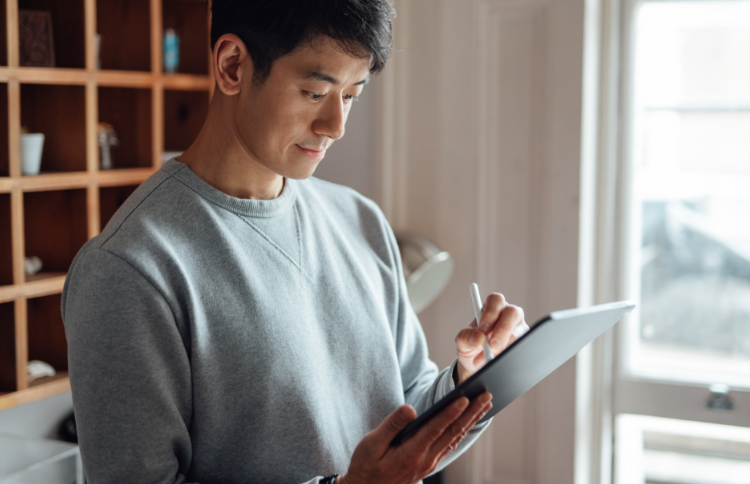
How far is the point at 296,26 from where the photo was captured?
80cm

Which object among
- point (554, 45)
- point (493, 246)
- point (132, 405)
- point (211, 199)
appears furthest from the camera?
point (493, 246)

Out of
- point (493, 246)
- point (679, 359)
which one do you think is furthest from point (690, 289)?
point (493, 246)

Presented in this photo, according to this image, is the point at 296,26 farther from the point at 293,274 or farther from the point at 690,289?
the point at 690,289

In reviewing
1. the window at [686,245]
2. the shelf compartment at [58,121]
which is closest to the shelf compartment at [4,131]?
the shelf compartment at [58,121]

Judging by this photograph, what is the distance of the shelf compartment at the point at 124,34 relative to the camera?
172 centimetres

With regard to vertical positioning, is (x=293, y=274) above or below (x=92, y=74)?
below

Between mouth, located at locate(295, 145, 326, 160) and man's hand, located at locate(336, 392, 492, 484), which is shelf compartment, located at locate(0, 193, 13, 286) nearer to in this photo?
mouth, located at locate(295, 145, 326, 160)

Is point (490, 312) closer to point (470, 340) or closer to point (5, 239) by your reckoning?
point (470, 340)

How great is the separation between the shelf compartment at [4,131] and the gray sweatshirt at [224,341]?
712 mm

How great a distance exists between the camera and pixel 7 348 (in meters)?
1.41

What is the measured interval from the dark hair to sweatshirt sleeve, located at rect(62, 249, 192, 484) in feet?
1.06

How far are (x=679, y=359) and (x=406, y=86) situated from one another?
1.16m

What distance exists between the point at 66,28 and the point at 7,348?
77cm

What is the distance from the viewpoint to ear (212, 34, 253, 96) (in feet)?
2.76
